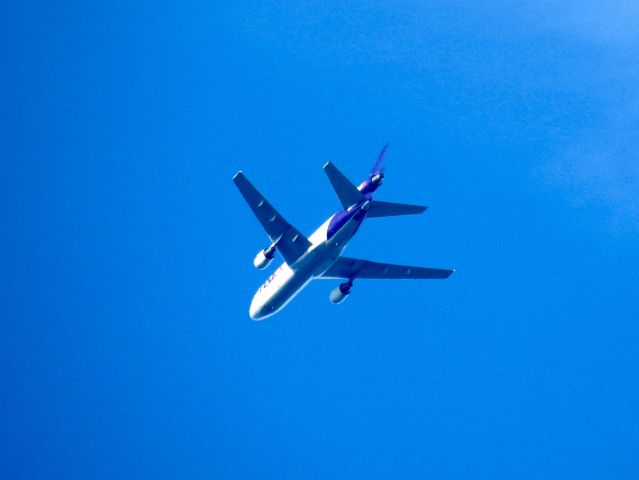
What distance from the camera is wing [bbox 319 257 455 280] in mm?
49062

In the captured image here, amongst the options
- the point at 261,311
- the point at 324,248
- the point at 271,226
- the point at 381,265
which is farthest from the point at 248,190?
the point at 381,265

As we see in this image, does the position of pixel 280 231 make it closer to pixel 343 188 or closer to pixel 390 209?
pixel 343 188

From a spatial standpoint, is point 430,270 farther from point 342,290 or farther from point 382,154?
point 382,154

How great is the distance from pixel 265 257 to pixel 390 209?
7838 mm

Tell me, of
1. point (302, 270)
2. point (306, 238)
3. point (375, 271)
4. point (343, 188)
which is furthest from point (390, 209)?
point (375, 271)

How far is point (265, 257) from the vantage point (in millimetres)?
43500

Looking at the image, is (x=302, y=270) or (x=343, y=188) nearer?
(x=343, y=188)

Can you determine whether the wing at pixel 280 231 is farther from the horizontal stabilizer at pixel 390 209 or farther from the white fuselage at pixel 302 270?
the horizontal stabilizer at pixel 390 209

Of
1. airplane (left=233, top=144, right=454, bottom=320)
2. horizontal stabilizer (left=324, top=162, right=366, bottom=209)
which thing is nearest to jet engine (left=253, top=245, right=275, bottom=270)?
airplane (left=233, top=144, right=454, bottom=320)

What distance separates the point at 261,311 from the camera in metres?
46.3

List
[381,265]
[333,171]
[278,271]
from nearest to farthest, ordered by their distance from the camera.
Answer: [333,171]
[278,271]
[381,265]

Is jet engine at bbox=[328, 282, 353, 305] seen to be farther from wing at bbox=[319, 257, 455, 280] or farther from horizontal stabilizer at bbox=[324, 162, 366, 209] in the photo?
horizontal stabilizer at bbox=[324, 162, 366, 209]

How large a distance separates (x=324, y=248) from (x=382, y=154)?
250 inches

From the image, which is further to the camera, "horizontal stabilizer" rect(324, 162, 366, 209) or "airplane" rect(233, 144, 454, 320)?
"airplane" rect(233, 144, 454, 320)
